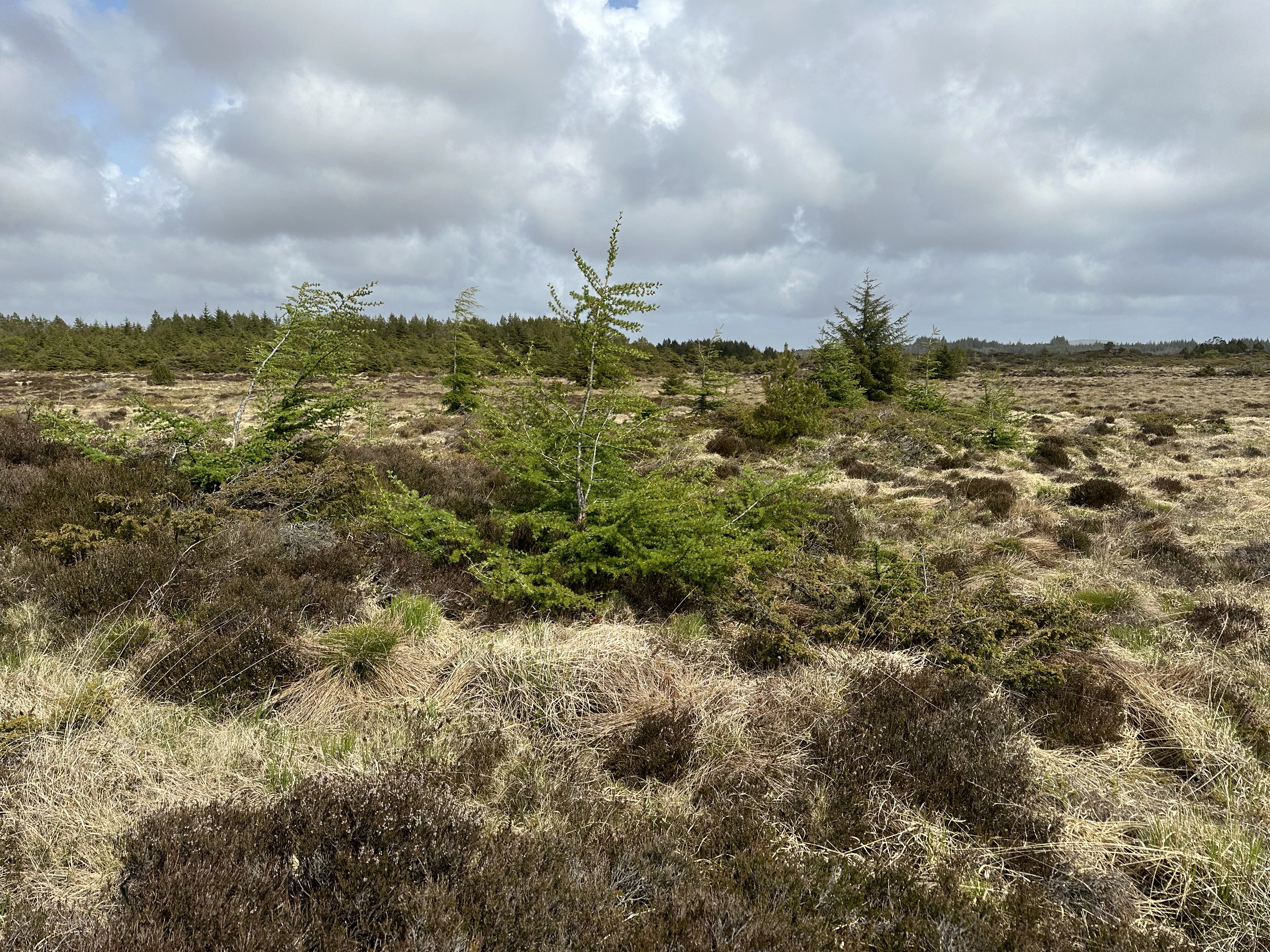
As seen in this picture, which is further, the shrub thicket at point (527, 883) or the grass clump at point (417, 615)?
the grass clump at point (417, 615)

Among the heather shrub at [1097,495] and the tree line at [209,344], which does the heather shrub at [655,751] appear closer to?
the heather shrub at [1097,495]

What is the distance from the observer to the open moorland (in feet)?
7.24

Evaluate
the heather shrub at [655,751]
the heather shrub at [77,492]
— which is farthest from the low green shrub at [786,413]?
the heather shrub at [655,751]

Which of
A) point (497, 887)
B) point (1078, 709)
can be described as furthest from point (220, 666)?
point (1078, 709)

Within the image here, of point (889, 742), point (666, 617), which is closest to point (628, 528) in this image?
point (666, 617)

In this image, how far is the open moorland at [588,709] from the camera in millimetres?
2207

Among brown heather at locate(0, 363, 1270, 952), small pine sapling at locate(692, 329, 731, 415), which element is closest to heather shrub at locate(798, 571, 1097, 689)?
brown heather at locate(0, 363, 1270, 952)

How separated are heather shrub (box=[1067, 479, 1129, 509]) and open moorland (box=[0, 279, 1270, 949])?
1.67 m

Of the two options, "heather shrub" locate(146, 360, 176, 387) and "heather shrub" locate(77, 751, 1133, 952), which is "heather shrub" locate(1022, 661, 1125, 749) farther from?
"heather shrub" locate(146, 360, 176, 387)

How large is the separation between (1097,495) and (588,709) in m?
9.72

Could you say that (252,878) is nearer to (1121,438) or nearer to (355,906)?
(355,906)

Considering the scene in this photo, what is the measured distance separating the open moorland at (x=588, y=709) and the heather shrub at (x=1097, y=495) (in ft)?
5.48

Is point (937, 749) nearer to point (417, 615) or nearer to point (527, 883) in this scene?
point (527, 883)

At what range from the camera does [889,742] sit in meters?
3.19
